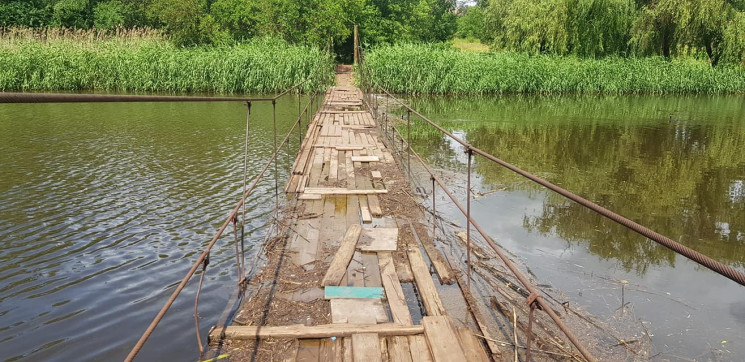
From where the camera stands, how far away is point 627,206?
721 cm

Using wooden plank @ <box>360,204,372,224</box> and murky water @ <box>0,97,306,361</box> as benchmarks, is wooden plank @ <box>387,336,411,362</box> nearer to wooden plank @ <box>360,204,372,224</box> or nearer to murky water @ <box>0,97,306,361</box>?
murky water @ <box>0,97,306,361</box>

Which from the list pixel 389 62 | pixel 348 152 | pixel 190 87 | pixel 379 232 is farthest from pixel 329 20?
pixel 379 232

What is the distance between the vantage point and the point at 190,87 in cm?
2028

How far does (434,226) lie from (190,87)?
56.5ft

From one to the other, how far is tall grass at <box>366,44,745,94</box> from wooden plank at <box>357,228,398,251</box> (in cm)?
1605

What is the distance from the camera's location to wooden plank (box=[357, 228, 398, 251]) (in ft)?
14.6

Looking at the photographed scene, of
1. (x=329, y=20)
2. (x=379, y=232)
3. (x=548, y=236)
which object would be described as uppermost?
(x=329, y=20)

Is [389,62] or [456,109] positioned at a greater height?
[389,62]

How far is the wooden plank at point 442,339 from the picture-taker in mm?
2791

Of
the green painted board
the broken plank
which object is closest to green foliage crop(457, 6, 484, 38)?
the broken plank

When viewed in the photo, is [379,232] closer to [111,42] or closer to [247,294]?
[247,294]

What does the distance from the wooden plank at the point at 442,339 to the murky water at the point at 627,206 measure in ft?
5.11

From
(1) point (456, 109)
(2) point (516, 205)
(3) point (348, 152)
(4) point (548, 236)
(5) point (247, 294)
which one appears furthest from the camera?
(1) point (456, 109)

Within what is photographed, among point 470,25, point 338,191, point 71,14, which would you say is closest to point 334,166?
point 338,191
